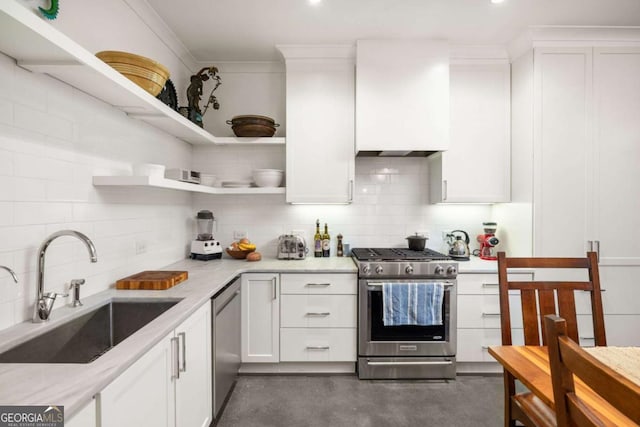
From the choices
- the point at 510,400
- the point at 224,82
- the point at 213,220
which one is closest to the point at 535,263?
the point at 510,400

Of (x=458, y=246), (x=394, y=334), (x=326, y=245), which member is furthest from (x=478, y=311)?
(x=326, y=245)

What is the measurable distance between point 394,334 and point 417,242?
827 millimetres

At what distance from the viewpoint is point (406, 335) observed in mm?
2533

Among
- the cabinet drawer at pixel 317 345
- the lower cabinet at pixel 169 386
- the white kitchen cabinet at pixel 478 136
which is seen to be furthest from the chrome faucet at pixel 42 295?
the white kitchen cabinet at pixel 478 136

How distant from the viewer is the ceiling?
226 cm

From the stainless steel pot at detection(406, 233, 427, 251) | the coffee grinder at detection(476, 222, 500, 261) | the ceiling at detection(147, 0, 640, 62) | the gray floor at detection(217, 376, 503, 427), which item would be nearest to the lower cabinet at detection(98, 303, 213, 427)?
the gray floor at detection(217, 376, 503, 427)

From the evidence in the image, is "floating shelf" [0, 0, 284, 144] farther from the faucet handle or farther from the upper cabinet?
the upper cabinet

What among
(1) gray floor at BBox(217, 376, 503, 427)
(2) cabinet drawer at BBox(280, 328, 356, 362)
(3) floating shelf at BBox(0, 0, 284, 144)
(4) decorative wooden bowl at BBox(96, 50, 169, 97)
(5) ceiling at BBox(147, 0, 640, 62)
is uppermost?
(5) ceiling at BBox(147, 0, 640, 62)

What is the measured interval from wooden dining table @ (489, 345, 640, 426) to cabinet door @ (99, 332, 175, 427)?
1267mm

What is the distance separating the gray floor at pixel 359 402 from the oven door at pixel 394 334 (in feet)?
0.80

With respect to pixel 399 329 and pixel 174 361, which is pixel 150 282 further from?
pixel 399 329

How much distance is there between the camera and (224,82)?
3139 mm

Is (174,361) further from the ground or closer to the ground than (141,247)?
closer to the ground

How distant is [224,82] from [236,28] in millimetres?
686
